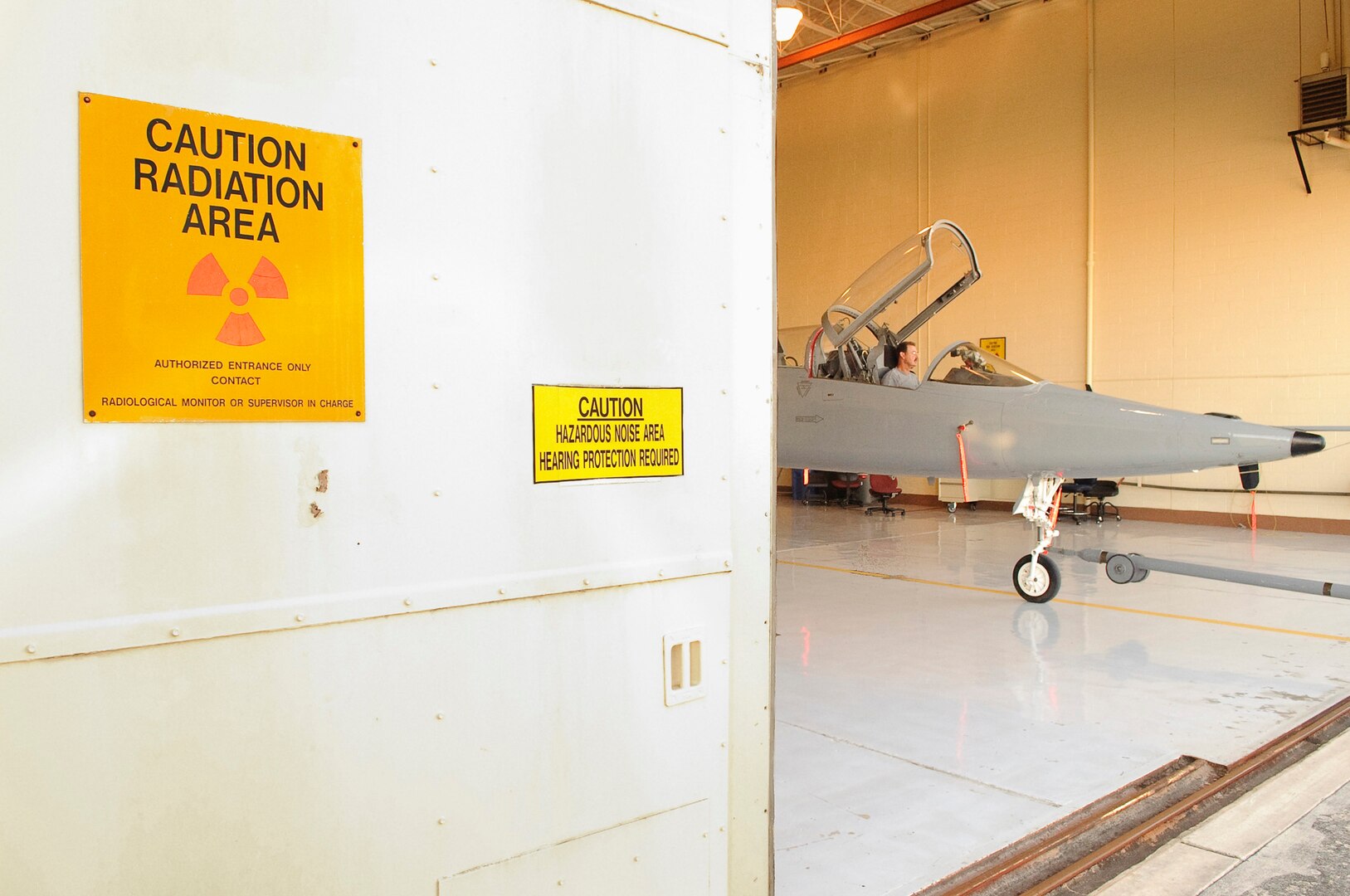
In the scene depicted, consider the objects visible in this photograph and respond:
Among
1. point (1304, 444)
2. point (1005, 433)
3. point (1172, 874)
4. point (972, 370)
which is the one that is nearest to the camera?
point (1172, 874)

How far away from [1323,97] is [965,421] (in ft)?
26.6

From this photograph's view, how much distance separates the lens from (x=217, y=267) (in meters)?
1.45

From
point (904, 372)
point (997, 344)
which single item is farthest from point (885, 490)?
point (904, 372)

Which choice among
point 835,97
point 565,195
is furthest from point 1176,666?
point 835,97

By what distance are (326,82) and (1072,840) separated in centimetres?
316

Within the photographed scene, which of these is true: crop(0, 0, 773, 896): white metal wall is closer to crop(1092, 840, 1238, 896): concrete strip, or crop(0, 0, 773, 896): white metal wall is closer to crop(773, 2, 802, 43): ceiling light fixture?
crop(1092, 840, 1238, 896): concrete strip

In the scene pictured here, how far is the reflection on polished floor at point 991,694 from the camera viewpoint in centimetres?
325

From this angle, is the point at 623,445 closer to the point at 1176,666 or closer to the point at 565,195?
the point at 565,195

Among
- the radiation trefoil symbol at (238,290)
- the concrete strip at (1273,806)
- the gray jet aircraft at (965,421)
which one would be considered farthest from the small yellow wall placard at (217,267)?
the gray jet aircraft at (965,421)

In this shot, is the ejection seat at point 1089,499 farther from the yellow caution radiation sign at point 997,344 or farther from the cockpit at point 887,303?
the cockpit at point 887,303

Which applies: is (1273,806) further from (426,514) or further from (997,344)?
(997,344)

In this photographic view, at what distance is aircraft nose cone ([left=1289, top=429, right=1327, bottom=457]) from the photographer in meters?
6.88

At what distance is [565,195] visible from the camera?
1.79 m

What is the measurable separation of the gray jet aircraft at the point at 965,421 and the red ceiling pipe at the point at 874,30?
26.9 ft
